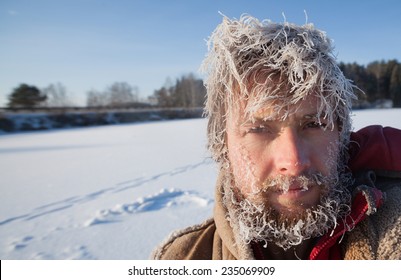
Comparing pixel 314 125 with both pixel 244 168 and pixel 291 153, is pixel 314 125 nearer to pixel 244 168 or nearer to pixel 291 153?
pixel 291 153

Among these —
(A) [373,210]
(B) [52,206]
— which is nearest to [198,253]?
(A) [373,210]

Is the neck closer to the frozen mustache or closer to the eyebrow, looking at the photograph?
the frozen mustache

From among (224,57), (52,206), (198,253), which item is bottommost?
(52,206)

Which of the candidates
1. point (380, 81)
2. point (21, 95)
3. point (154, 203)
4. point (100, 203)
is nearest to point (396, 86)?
point (380, 81)

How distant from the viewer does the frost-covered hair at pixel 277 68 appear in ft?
2.13

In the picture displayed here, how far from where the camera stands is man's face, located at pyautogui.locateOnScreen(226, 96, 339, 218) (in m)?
0.66

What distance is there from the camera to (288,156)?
0.66 m

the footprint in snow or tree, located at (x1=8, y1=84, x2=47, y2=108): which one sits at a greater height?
tree, located at (x1=8, y1=84, x2=47, y2=108)

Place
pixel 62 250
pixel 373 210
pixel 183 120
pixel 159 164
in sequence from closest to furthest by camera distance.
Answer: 1. pixel 373 210
2. pixel 62 250
3. pixel 159 164
4. pixel 183 120

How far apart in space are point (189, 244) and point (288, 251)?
0.32 metres

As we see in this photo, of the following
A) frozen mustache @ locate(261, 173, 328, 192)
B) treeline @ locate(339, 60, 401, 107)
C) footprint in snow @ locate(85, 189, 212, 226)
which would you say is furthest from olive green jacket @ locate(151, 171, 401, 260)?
footprint in snow @ locate(85, 189, 212, 226)

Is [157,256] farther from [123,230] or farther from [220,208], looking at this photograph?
[123,230]

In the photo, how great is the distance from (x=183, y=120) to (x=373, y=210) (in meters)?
15.0
